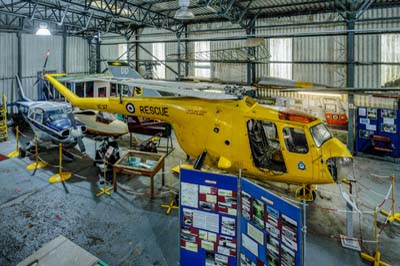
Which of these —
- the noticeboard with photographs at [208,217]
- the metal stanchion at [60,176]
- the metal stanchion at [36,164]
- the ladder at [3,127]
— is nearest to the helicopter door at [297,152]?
the noticeboard with photographs at [208,217]

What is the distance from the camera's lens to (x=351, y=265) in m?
5.12

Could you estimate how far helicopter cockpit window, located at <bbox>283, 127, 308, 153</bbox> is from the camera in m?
6.48

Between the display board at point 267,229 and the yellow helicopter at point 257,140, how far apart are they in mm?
3017

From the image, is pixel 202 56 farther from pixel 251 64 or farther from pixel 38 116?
pixel 38 116

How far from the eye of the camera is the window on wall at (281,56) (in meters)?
15.0

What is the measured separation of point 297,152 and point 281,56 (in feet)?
32.9

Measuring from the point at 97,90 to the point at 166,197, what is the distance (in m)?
13.5

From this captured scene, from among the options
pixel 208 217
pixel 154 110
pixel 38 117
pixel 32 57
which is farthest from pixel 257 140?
pixel 32 57

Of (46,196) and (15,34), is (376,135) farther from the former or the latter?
(15,34)

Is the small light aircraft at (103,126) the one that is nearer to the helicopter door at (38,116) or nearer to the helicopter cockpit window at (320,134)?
the helicopter door at (38,116)

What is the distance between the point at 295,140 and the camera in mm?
6543

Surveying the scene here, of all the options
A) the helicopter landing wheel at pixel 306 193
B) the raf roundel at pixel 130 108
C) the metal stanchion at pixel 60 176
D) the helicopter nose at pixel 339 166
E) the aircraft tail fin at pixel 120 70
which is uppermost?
the aircraft tail fin at pixel 120 70

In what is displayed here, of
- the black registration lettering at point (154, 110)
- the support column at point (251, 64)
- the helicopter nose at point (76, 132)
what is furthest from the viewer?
the support column at point (251, 64)

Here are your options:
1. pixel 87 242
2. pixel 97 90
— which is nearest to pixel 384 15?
pixel 87 242
